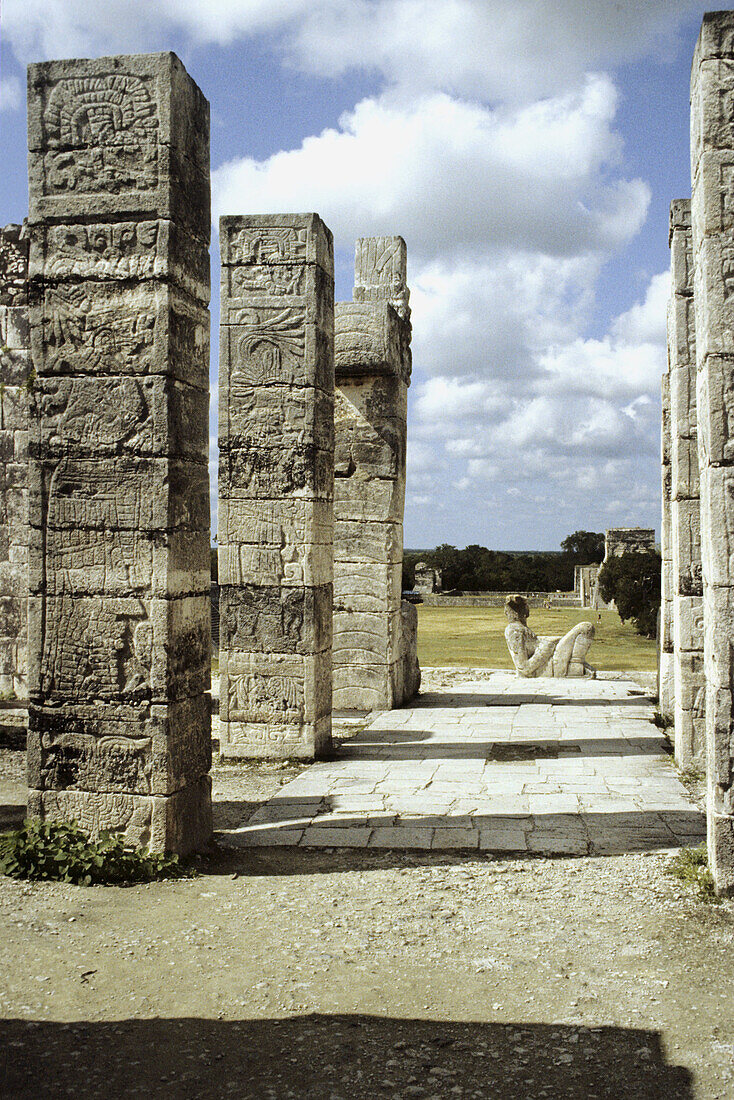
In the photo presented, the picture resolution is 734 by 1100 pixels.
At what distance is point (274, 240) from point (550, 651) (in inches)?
301

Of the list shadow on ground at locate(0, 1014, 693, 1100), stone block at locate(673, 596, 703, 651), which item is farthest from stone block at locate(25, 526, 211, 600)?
stone block at locate(673, 596, 703, 651)

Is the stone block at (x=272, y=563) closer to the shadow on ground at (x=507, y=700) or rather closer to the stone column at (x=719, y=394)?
the shadow on ground at (x=507, y=700)

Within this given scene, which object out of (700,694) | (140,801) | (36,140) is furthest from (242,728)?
(36,140)

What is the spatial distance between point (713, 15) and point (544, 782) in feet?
17.1

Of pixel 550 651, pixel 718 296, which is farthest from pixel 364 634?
pixel 718 296

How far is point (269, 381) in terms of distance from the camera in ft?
27.2

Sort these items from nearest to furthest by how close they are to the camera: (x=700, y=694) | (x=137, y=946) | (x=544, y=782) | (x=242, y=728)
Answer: (x=137, y=946), (x=544, y=782), (x=700, y=694), (x=242, y=728)

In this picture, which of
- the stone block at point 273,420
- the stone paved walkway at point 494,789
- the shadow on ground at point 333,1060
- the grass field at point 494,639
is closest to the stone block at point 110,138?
the stone block at point 273,420

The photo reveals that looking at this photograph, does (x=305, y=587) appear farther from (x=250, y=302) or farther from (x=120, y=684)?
(x=120, y=684)

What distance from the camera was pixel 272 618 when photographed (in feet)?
27.2

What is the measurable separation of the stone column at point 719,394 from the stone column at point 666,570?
5035mm

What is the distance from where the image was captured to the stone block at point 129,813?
513 centimetres

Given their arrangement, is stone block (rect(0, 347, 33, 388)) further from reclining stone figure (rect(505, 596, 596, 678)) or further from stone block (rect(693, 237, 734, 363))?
stone block (rect(693, 237, 734, 363))

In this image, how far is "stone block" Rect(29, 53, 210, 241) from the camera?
5.15 meters
